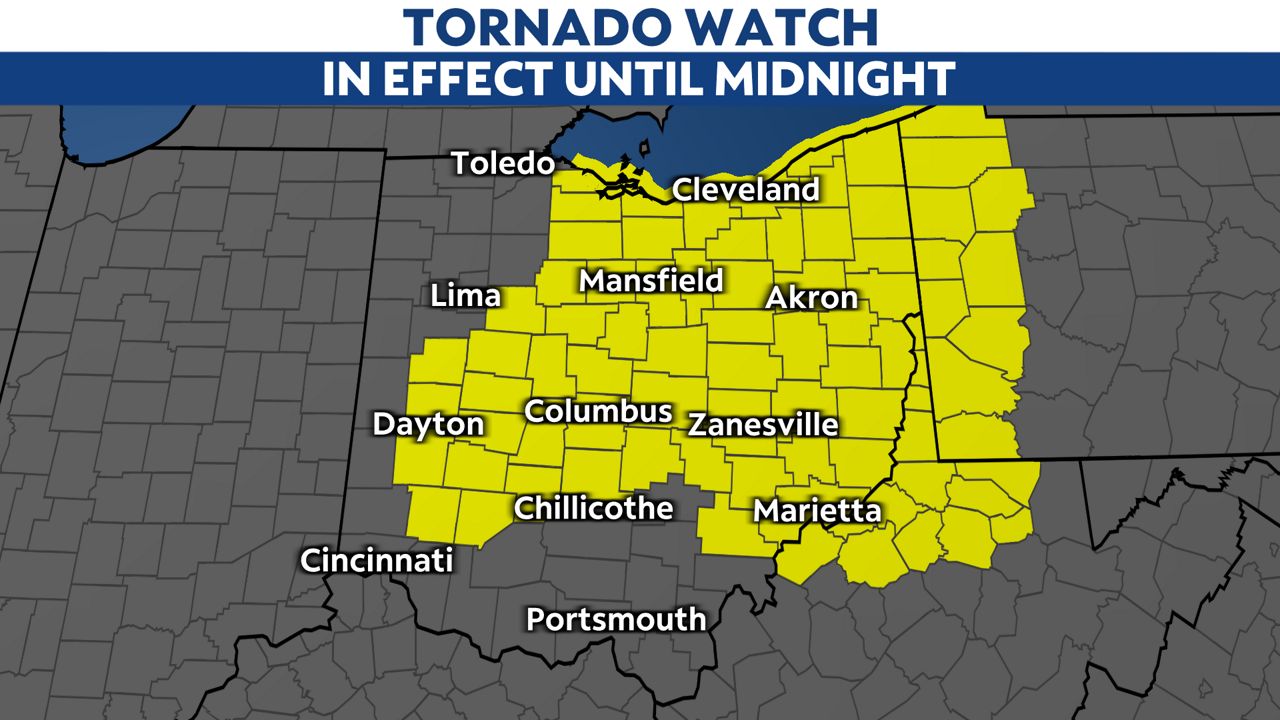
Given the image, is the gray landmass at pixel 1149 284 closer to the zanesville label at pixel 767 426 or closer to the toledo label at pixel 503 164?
the zanesville label at pixel 767 426

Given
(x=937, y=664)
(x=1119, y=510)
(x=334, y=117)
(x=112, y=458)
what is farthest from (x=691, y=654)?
(x=334, y=117)

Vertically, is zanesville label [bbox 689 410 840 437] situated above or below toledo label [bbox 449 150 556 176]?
below

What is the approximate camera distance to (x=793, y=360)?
520cm

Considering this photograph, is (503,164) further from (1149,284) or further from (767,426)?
(1149,284)

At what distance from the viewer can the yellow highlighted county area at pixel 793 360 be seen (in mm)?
4957

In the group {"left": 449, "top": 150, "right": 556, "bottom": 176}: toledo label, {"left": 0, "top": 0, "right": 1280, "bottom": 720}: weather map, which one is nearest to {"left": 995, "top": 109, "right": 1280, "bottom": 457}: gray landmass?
{"left": 0, "top": 0, "right": 1280, "bottom": 720}: weather map

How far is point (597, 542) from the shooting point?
16.1ft

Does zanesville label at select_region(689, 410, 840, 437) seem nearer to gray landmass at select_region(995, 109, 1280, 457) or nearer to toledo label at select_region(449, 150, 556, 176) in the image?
gray landmass at select_region(995, 109, 1280, 457)

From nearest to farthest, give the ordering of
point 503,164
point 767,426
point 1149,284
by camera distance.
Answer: point 767,426 < point 1149,284 < point 503,164

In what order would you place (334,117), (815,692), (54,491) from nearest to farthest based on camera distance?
1. (815,692)
2. (54,491)
3. (334,117)

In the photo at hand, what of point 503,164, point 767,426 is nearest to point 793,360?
point 767,426

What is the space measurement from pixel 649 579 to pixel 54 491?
2.55 metres

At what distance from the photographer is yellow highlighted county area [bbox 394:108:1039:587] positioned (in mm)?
4957

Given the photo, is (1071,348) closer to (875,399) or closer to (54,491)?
(875,399)
